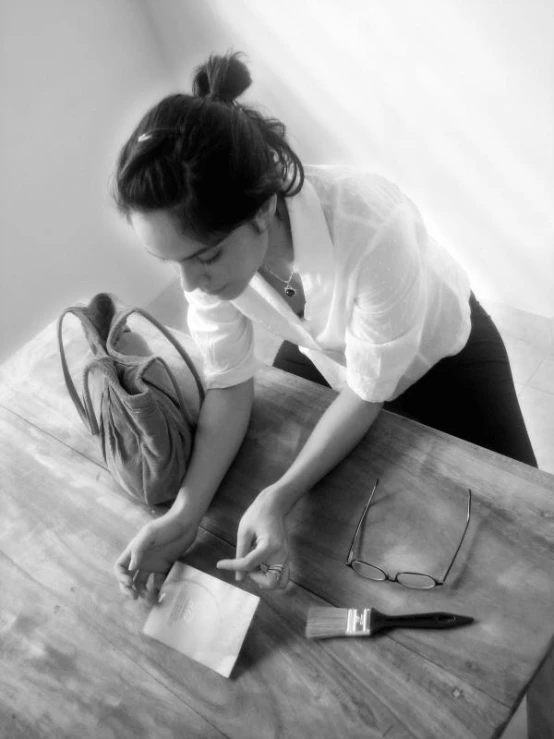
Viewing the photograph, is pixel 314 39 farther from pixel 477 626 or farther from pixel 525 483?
pixel 477 626

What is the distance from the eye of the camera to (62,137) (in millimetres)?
1749

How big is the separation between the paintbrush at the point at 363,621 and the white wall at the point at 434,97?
102 cm

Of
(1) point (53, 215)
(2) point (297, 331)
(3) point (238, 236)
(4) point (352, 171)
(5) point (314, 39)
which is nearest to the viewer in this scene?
(3) point (238, 236)

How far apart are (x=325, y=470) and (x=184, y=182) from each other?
1.30ft

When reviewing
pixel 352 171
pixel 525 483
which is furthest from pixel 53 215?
pixel 525 483

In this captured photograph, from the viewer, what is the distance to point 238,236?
74 centimetres

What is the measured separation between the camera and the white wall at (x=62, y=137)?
1605 mm

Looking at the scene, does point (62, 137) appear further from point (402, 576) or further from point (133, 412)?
point (402, 576)

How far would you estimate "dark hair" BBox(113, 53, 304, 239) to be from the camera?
663 millimetres

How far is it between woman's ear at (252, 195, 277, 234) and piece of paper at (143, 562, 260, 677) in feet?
1.42

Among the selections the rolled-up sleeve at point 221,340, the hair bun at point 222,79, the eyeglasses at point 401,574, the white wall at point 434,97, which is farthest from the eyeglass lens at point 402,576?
the white wall at point 434,97

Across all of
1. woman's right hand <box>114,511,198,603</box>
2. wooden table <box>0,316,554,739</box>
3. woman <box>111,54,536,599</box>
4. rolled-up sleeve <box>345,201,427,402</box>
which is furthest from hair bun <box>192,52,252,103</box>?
woman's right hand <box>114,511,198,603</box>

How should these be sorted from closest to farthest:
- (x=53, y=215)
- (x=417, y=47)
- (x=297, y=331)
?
(x=297, y=331) < (x=417, y=47) < (x=53, y=215)

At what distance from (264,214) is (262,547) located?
0.40 meters
